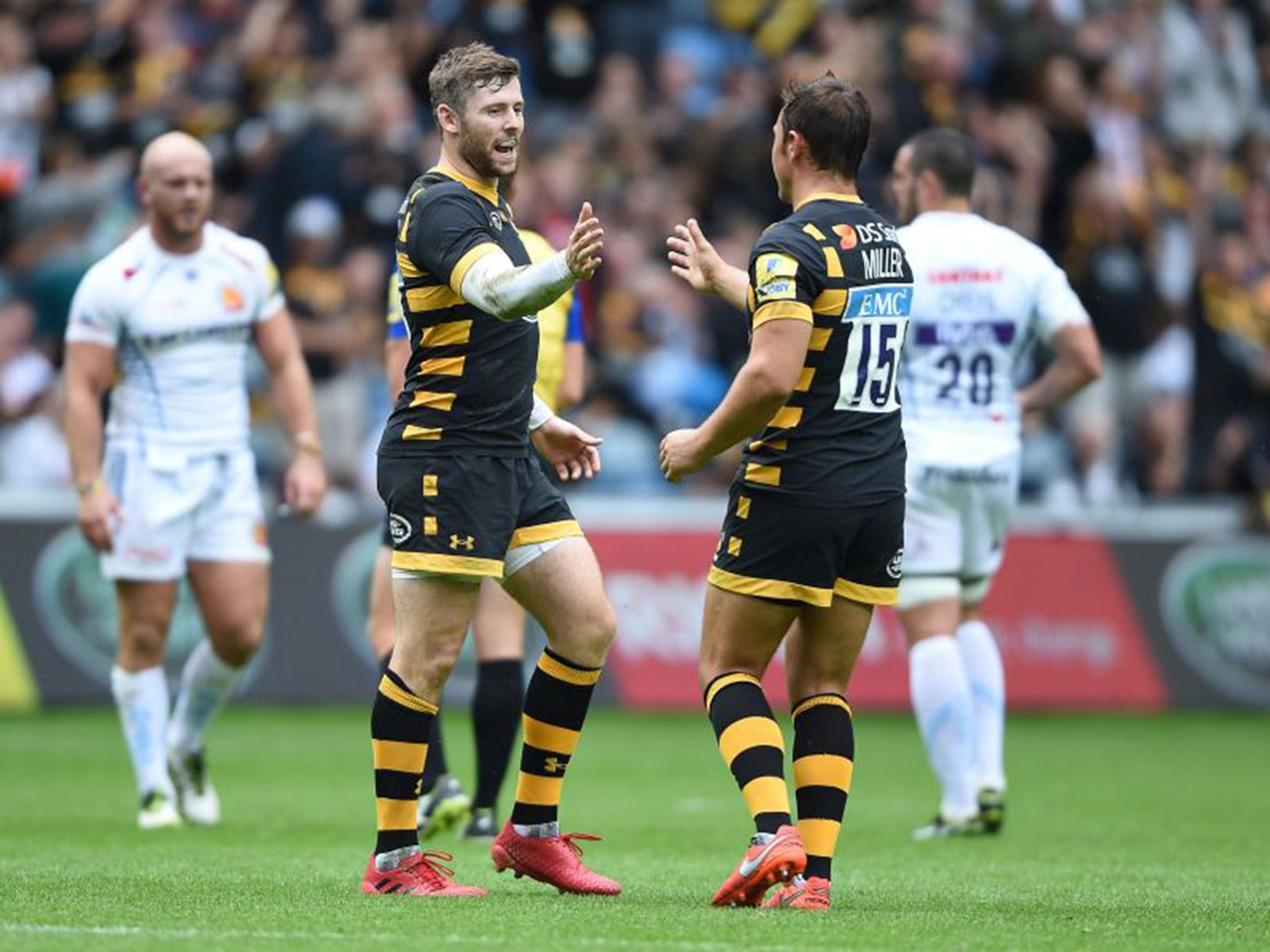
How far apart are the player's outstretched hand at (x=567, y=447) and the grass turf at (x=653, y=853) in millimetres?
1341

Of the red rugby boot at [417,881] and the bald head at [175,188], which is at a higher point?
the bald head at [175,188]

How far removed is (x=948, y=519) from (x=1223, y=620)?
679cm

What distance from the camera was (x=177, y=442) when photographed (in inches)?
382

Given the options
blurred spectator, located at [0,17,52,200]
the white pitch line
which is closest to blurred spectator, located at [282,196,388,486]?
blurred spectator, located at [0,17,52,200]

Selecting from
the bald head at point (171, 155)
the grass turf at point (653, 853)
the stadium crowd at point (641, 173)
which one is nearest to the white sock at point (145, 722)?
the grass turf at point (653, 853)

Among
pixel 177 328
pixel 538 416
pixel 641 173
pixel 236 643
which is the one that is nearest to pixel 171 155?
pixel 177 328

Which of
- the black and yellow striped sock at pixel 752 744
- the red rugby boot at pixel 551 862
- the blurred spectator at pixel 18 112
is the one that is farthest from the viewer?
the blurred spectator at pixel 18 112

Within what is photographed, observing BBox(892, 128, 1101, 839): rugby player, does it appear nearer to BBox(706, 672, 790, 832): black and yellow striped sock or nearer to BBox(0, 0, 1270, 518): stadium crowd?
BBox(706, 672, 790, 832): black and yellow striped sock

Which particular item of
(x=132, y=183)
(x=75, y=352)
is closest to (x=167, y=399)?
(x=75, y=352)

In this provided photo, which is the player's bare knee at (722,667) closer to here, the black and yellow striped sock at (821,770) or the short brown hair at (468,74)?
the black and yellow striped sock at (821,770)

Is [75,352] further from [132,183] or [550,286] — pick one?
[132,183]

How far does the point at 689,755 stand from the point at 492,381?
21.7ft

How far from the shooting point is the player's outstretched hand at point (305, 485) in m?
9.55

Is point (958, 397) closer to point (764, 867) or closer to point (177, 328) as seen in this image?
point (177, 328)
